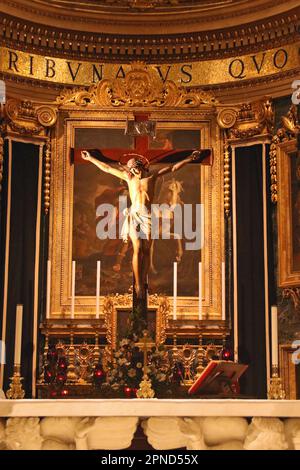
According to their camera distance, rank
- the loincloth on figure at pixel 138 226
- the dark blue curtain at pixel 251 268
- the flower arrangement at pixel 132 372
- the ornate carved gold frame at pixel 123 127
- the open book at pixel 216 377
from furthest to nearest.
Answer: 1. the ornate carved gold frame at pixel 123 127
2. the loincloth on figure at pixel 138 226
3. the dark blue curtain at pixel 251 268
4. the flower arrangement at pixel 132 372
5. the open book at pixel 216 377

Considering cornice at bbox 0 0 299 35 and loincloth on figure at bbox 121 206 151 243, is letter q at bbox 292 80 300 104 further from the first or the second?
loincloth on figure at bbox 121 206 151 243

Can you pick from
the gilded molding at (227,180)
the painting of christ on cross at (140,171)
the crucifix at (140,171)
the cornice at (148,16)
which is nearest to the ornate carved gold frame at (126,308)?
the painting of christ on cross at (140,171)

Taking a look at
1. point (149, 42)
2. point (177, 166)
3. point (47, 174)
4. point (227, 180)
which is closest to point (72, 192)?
point (47, 174)

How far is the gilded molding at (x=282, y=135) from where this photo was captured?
11.4 metres

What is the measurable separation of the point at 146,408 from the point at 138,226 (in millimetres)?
6164

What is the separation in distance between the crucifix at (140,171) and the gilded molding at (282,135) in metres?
0.87

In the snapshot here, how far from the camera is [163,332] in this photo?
11.4 metres

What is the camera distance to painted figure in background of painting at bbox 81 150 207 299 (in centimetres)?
1122

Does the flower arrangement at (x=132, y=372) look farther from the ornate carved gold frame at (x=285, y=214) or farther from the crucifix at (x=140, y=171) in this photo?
the ornate carved gold frame at (x=285, y=214)

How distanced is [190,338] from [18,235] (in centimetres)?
249

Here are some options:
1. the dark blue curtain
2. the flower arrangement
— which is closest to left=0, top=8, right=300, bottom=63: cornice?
the dark blue curtain

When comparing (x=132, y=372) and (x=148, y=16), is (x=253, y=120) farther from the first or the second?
(x=132, y=372)

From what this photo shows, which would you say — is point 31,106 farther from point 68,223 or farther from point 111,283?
point 111,283

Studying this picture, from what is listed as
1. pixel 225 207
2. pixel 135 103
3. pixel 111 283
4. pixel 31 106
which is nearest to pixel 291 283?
pixel 225 207
